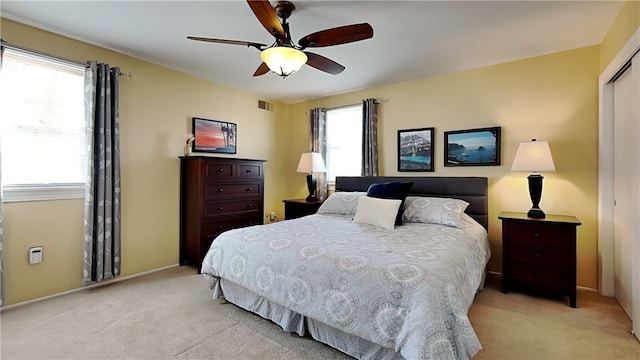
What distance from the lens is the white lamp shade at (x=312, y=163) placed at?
14.5 ft

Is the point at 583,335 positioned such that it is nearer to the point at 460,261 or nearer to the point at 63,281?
the point at 460,261

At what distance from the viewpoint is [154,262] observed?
362 centimetres

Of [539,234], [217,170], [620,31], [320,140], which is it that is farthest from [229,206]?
[620,31]

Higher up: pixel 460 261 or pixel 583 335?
pixel 460 261

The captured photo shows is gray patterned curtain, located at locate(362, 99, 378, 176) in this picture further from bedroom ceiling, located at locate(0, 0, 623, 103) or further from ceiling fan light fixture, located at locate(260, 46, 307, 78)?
ceiling fan light fixture, located at locate(260, 46, 307, 78)

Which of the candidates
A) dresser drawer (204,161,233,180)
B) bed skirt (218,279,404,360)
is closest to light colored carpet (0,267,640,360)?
bed skirt (218,279,404,360)

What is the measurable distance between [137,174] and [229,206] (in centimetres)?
112

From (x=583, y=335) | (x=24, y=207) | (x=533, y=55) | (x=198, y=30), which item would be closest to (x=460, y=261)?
(x=583, y=335)

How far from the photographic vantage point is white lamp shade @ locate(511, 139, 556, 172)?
9.34 ft

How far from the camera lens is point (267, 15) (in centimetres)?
191

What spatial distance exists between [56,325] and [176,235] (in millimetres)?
1625

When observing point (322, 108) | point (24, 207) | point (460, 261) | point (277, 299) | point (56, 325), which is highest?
point (322, 108)

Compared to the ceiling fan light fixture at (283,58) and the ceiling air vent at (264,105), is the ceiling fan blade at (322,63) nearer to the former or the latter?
the ceiling fan light fixture at (283,58)

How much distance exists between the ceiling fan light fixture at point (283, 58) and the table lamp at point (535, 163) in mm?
2385
